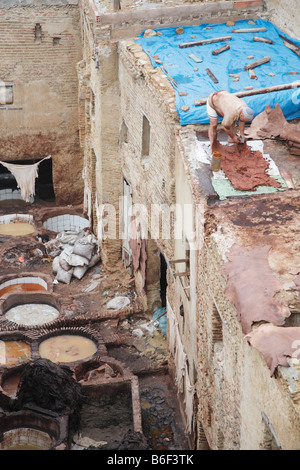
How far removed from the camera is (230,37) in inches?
642

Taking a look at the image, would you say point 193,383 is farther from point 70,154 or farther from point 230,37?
point 70,154

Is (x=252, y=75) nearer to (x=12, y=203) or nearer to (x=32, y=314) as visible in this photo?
(x=32, y=314)

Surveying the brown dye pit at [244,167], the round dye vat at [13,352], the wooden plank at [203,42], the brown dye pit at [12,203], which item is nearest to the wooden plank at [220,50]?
the wooden plank at [203,42]

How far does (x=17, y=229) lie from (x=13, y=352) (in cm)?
640

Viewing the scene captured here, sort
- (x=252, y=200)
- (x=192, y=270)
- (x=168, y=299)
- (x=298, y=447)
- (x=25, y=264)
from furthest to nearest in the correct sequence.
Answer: (x=25, y=264) < (x=168, y=299) < (x=192, y=270) < (x=252, y=200) < (x=298, y=447)

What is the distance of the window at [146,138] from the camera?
15.8 m

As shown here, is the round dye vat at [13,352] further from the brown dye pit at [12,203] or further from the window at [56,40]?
the window at [56,40]

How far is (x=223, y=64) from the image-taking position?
1533 centimetres

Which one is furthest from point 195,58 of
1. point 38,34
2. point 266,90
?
point 38,34

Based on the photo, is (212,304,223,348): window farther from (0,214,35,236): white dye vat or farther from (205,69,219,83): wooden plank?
(0,214,35,236): white dye vat

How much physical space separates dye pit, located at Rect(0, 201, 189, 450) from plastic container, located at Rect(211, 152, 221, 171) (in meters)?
5.22

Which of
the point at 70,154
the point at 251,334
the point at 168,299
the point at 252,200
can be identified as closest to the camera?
the point at 251,334
